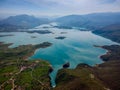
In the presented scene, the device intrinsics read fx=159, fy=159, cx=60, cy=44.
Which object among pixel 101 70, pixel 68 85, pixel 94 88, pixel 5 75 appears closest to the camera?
pixel 94 88

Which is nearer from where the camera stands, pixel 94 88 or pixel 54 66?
pixel 94 88

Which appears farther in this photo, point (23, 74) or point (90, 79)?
point (23, 74)

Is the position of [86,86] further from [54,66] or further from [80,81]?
[54,66]

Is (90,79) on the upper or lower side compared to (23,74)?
upper

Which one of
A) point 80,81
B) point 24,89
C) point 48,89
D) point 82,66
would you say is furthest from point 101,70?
point 24,89

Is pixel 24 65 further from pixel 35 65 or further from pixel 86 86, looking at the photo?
pixel 86 86

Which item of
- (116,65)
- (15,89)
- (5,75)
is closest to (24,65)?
(5,75)

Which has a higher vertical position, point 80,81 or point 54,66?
point 80,81

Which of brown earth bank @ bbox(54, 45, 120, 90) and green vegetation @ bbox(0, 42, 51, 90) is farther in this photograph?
green vegetation @ bbox(0, 42, 51, 90)

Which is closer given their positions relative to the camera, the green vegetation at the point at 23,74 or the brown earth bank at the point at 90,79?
the brown earth bank at the point at 90,79

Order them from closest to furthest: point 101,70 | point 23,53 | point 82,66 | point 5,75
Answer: point 5,75, point 101,70, point 82,66, point 23,53
